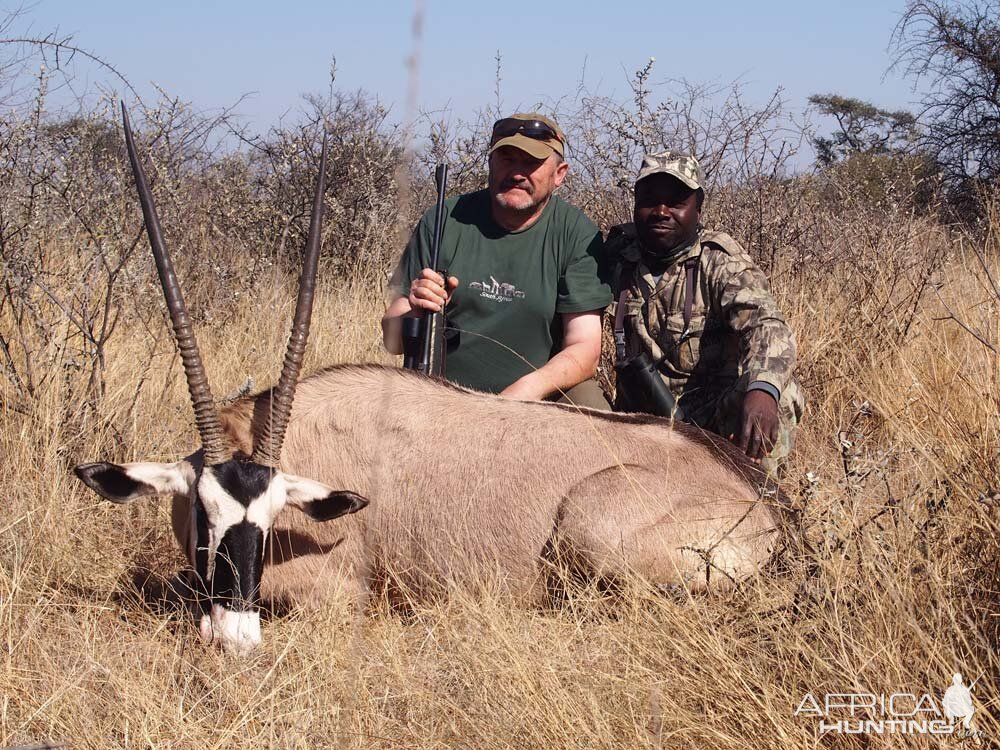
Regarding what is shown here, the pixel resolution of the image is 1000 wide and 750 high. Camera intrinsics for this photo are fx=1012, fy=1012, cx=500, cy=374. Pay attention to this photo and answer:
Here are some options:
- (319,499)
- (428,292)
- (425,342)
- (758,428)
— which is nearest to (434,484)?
(319,499)

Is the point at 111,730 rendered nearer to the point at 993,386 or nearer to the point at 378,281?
the point at 993,386

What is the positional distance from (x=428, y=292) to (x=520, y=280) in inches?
23.6

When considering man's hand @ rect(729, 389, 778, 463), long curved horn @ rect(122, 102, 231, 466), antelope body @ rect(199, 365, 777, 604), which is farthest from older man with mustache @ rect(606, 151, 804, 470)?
long curved horn @ rect(122, 102, 231, 466)

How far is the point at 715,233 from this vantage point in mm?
5020

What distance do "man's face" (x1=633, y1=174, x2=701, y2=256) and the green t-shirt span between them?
337mm

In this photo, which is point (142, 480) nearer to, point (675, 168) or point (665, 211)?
point (665, 211)

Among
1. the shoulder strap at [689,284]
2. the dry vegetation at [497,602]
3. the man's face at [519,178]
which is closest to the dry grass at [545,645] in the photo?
the dry vegetation at [497,602]

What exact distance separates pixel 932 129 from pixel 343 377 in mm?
11628

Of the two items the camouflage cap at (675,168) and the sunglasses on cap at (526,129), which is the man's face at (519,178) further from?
the camouflage cap at (675,168)

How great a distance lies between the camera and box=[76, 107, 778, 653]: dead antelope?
3.47 metres

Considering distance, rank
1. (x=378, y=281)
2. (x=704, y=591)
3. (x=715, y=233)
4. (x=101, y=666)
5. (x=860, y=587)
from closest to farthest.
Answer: (x=860, y=587) → (x=101, y=666) → (x=704, y=591) → (x=715, y=233) → (x=378, y=281)

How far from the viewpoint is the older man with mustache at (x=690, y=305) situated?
187 inches

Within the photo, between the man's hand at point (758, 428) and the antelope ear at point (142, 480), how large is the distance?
2.14 metres

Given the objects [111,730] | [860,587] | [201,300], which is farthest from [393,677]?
[201,300]
